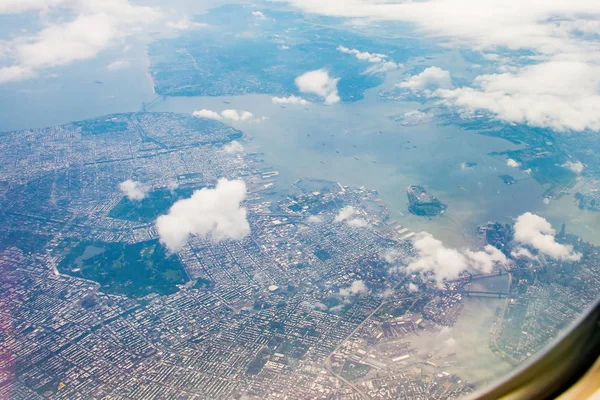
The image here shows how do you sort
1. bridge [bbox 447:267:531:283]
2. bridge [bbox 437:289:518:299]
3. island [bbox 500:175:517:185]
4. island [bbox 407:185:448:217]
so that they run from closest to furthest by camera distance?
bridge [bbox 437:289:518:299], bridge [bbox 447:267:531:283], island [bbox 407:185:448:217], island [bbox 500:175:517:185]

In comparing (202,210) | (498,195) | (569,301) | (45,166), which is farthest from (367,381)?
(45,166)

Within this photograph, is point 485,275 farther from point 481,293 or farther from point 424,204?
point 424,204

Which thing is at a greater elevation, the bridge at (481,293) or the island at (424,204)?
the bridge at (481,293)

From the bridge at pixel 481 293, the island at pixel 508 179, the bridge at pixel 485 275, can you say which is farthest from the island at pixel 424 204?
the bridge at pixel 481 293

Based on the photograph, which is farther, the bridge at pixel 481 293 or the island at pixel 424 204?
the island at pixel 424 204

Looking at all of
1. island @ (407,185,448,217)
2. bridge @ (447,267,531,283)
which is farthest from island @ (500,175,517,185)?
bridge @ (447,267,531,283)

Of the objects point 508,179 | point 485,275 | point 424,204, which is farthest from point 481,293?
point 508,179

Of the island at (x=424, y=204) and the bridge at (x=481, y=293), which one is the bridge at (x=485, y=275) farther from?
the island at (x=424, y=204)

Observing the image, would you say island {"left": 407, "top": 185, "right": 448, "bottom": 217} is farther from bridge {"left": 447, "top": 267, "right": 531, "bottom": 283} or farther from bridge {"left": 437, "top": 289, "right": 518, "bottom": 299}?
bridge {"left": 437, "top": 289, "right": 518, "bottom": 299}

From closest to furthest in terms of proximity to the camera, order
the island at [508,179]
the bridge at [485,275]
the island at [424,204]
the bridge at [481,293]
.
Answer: the bridge at [481,293], the bridge at [485,275], the island at [424,204], the island at [508,179]

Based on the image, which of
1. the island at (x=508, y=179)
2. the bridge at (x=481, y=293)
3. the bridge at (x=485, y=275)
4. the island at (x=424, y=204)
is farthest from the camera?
the island at (x=508, y=179)
